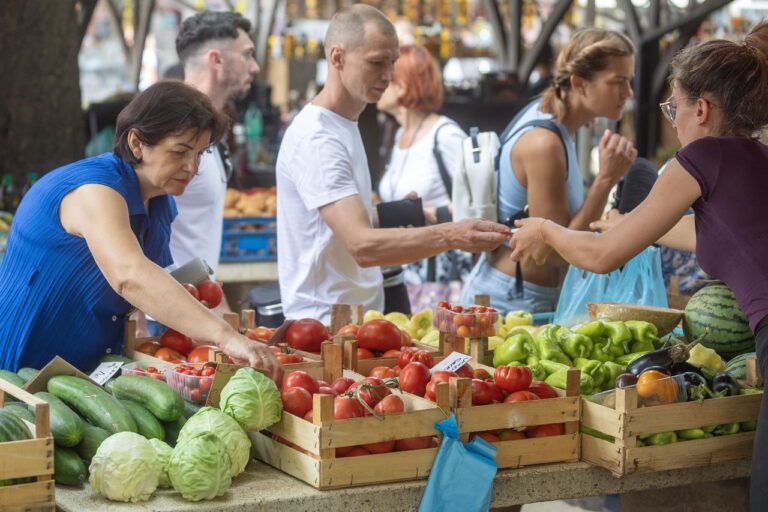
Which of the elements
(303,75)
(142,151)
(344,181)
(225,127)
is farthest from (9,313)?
→ (303,75)

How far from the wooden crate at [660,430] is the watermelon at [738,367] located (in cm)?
17

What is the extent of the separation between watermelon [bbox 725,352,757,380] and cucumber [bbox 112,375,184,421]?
1602 mm

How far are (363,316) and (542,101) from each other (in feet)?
3.86

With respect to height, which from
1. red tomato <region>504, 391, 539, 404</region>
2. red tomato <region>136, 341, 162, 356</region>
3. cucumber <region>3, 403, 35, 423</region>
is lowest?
red tomato <region>136, 341, 162, 356</region>

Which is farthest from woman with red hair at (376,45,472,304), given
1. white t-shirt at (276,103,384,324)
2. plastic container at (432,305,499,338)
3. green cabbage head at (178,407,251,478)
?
green cabbage head at (178,407,251,478)

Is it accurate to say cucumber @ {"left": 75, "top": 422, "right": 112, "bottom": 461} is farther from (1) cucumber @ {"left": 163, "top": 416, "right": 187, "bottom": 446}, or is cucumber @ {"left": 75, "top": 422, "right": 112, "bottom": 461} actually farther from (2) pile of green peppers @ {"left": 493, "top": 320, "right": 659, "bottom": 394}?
(2) pile of green peppers @ {"left": 493, "top": 320, "right": 659, "bottom": 394}

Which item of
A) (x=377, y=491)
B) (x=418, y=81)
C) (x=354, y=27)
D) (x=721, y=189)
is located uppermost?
(x=354, y=27)

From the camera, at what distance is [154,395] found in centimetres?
286

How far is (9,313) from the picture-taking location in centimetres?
329

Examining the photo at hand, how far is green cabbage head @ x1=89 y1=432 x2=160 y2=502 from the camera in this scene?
254cm

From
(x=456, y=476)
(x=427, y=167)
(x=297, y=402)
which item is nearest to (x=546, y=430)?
(x=456, y=476)

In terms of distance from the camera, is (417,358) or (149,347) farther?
(149,347)

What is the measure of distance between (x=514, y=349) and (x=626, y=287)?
951 mm

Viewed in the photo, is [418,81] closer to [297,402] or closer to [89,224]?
[89,224]
